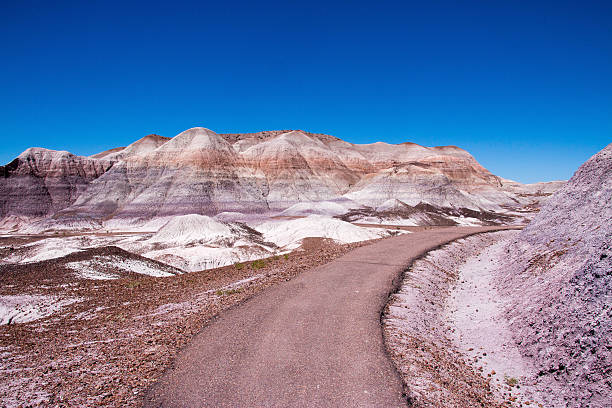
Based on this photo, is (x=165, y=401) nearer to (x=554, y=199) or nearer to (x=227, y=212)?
(x=554, y=199)

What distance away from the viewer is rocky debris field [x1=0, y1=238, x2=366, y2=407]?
245 inches

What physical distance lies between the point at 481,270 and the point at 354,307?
11.2 meters

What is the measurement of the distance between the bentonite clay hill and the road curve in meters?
52.0

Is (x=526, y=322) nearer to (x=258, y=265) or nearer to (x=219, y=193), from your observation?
(x=258, y=265)

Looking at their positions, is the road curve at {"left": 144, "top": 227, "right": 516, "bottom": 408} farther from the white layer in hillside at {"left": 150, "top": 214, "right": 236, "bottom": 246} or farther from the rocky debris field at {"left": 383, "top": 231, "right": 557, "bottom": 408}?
the white layer in hillside at {"left": 150, "top": 214, "right": 236, "bottom": 246}

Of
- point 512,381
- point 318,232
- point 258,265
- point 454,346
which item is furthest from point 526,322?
point 318,232

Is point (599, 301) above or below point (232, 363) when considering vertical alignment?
above

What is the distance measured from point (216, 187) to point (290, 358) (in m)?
71.7

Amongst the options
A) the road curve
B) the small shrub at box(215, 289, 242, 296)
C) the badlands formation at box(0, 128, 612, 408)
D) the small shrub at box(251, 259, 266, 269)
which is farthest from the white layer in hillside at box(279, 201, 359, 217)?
the road curve

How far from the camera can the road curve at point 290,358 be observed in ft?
19.3

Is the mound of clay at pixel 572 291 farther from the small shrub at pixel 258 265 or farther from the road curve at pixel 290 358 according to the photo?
the small shrub at pixel 258 265

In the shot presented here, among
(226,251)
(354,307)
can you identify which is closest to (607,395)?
(354,307)

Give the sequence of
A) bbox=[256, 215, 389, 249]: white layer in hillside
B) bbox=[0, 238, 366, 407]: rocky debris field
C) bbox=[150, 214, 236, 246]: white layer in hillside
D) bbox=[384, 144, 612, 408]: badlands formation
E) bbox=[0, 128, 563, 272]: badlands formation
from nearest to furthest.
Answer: bbox=[0, 238, 366, 407]: rocky debris field < bbox=[384, 144, 612, 408]: badlands formation < bbox=[256, 215, 389, 249]: white layer in hillside < bbox=[150, 214, 236, 246]: white layer in hillside < bbox=[0, 128, 563, 272]: badlands formation

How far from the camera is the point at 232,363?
6.93 meters
